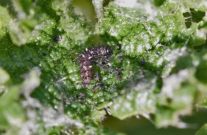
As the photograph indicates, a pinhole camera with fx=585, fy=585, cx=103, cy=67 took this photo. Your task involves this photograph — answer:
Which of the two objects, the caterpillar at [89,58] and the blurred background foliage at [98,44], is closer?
the blurred background foliage at [98,44]

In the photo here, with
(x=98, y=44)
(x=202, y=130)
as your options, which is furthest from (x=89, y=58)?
(x=202, y=130)

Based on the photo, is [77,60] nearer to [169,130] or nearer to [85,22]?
[85,22]

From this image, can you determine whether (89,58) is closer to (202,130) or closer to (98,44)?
(98,44)

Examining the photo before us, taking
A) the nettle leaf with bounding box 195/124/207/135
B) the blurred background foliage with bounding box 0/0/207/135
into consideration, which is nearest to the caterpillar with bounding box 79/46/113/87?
the blurred background foliage with bounding box 0/0/207/135

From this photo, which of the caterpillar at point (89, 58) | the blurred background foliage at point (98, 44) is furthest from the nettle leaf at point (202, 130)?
the caterpillar at point (89, 58)

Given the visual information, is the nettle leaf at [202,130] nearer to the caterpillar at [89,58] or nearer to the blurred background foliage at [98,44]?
the blurred background foliage at [98,44]

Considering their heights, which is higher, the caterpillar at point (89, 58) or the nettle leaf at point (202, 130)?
the caterpillar at point (89, 58)

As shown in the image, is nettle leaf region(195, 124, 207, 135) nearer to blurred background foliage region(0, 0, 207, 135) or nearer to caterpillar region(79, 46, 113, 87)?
blurred background foliage region(0, 0, 207, 135)
